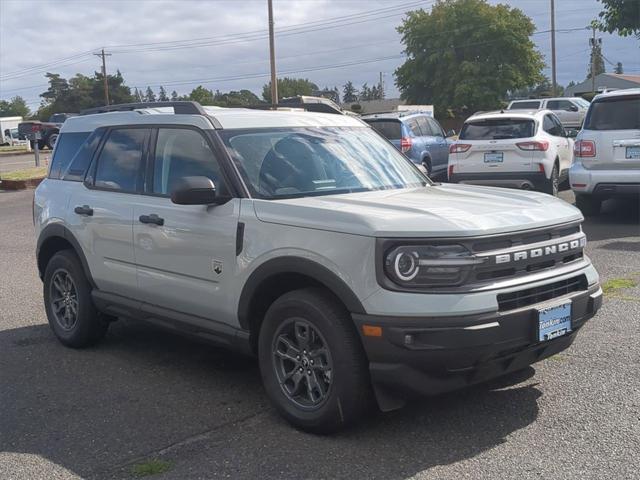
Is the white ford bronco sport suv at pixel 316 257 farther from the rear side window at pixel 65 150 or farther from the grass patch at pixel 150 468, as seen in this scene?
the grass patch at pixel 150 468

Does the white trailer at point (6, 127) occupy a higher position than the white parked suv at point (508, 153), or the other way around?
the white trailer at point (6, 127)

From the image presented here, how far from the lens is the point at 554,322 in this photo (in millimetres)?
4285

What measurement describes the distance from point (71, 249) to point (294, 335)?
284 cm

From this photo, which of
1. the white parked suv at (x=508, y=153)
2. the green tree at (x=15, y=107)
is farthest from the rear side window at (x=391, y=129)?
the green tree at (x=15, y=107)

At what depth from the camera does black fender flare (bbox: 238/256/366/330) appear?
413 cm

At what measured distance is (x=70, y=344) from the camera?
254 inches

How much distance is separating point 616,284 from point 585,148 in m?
4.08

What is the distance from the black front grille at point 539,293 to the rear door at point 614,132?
7.13 m

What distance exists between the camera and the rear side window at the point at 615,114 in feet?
36.0

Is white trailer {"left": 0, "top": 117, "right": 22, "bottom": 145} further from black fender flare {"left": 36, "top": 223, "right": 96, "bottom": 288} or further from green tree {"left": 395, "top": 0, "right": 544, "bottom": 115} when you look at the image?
black fender flare {"left": 36, "top": 223, "right": 96, "bottom": 288}

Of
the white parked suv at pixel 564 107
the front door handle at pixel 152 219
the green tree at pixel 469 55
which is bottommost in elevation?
the front door handle at pixel 152 219

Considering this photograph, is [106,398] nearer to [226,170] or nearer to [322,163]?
[226,170]

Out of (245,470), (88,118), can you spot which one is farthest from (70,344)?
(245,470)

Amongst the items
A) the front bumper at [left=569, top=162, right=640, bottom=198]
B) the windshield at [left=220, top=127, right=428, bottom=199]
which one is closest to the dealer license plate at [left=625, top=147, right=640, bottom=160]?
the front bumper at [left=569, top=162, right=640, bottom=198]
